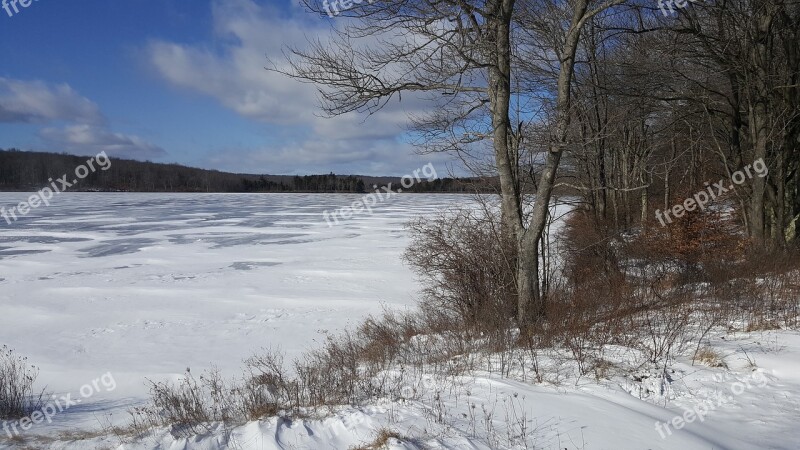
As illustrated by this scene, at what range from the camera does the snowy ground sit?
4.23 metres

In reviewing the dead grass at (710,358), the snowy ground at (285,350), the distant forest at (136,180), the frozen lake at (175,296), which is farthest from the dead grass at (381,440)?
the distant forest at (136,180)

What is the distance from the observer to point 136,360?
9008mm

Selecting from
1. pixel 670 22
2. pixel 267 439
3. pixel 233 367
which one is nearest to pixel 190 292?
pixel 233 367

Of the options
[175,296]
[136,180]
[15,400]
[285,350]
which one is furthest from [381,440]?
[136,180]

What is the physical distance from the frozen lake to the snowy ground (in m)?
0.05

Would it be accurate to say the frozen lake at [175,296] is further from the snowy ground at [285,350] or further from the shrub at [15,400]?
the shrub at [15,400]

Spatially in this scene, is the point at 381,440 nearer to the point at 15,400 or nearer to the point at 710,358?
the point at 710,358

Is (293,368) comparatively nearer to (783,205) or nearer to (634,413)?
(634,413)

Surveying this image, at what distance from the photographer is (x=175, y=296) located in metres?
13.4

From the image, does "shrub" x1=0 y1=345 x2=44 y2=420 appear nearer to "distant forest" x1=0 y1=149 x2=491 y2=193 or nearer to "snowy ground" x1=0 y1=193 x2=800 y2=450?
"snowy ground" x1=0 y1=193 x2=800 y2=450

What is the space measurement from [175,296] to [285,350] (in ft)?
17.6

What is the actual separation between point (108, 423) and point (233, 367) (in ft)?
9.26

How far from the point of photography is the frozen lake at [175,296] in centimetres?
931

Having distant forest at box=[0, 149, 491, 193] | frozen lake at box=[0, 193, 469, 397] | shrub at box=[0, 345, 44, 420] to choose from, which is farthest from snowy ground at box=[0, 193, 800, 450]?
distant forest at box=[0, 149, 491, 193]
